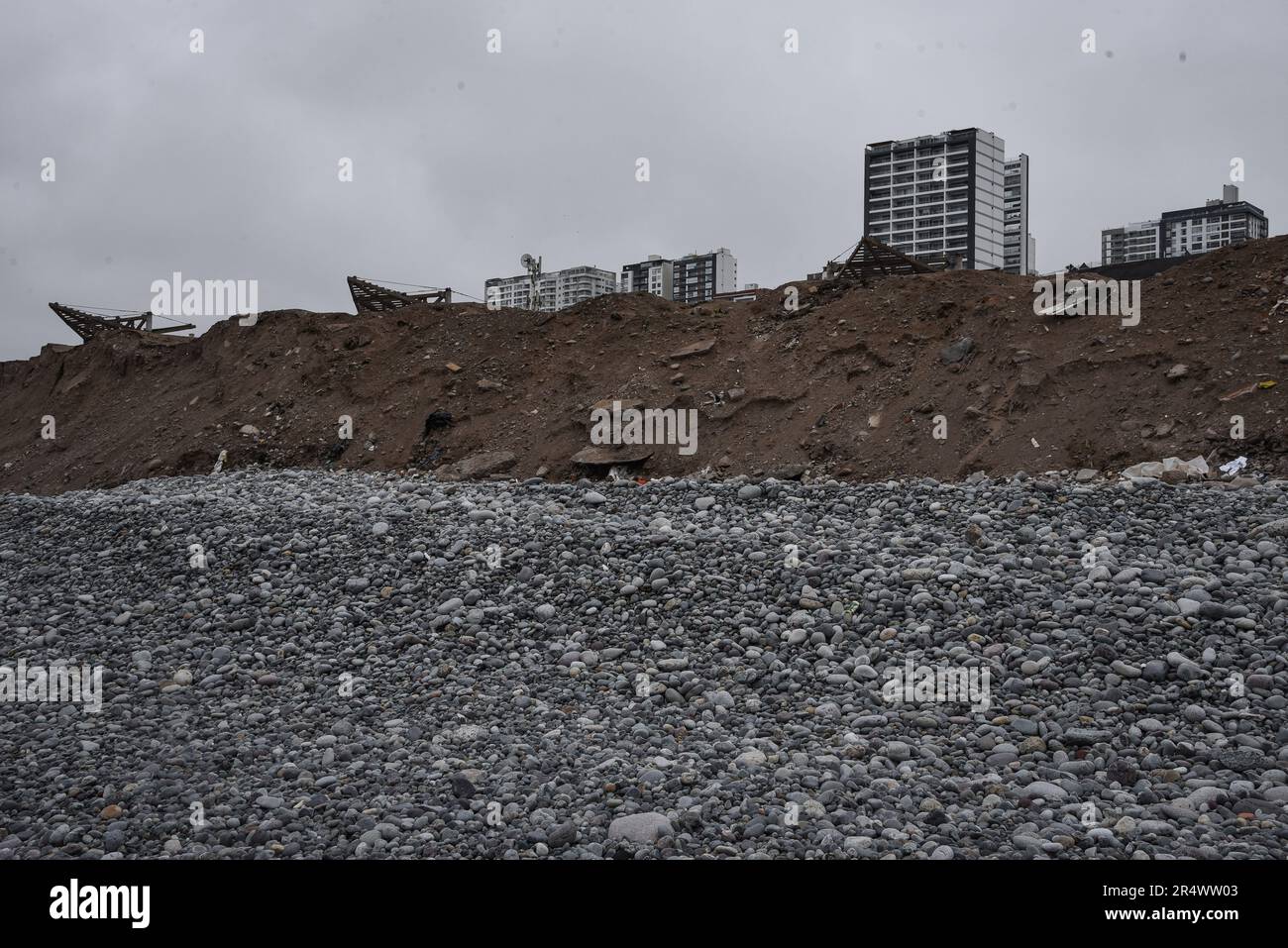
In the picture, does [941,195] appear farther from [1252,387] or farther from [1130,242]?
[1252,387]

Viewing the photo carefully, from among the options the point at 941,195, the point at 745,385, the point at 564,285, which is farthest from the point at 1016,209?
the point at 745,385

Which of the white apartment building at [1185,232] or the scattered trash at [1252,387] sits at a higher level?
the white apartment building at [1185,232]

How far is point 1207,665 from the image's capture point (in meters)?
6.66

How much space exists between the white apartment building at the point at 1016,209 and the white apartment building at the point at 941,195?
109cm

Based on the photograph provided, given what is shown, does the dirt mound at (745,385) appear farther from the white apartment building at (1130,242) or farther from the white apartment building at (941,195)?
the white apartment building at (1130,242)

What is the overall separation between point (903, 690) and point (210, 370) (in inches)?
955

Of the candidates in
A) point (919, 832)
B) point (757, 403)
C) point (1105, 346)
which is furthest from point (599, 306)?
point (919, 832)

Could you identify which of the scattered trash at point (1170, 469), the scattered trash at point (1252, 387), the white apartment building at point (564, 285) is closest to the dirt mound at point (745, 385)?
the scattered trash at point (1252, 387)

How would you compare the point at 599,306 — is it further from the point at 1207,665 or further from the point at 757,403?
the point at 1207,665

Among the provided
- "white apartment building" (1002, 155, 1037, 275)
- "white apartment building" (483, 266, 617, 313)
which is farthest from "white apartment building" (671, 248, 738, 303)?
"white apartment building" (1002, 155, 1037, 275)

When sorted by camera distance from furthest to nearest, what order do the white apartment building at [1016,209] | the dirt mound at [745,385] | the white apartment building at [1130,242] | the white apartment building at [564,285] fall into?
the white apartment building at [1130,242]
the white apartment building at [564,285]
the white apartment building at [1016,209]
the dirt mound at [745,385]

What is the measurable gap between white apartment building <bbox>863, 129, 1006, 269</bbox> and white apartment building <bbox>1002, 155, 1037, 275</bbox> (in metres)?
1.09

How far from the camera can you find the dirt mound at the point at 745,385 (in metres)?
14.0

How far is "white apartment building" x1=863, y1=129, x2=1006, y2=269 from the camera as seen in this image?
6028 centimetres
